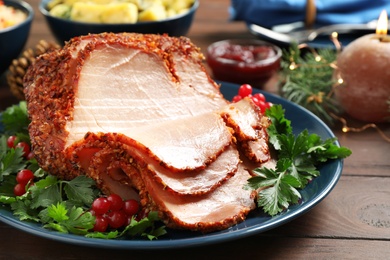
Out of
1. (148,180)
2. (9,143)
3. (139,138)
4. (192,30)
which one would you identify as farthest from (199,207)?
(192,30)

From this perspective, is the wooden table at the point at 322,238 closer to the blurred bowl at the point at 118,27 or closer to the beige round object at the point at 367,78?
the beige round object at the point at 367,78

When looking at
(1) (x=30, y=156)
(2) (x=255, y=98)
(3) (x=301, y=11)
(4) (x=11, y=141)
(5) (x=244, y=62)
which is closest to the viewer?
(1) (x=30, y=156)

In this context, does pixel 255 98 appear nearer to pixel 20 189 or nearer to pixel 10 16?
pixel 20 189

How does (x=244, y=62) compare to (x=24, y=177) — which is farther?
(x=244, y=62)

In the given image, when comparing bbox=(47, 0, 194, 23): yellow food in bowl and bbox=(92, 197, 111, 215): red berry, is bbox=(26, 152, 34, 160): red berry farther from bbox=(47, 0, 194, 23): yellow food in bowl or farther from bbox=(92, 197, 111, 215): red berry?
bbox=(47, 0, 194, 23): yellow food in bowl

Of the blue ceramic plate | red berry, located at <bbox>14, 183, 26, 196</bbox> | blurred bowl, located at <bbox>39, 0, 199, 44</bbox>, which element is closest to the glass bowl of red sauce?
blurred bowl, located at <bbox>39, 0, 199, 44</bbox>

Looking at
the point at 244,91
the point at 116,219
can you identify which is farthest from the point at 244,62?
the point at 116,219
